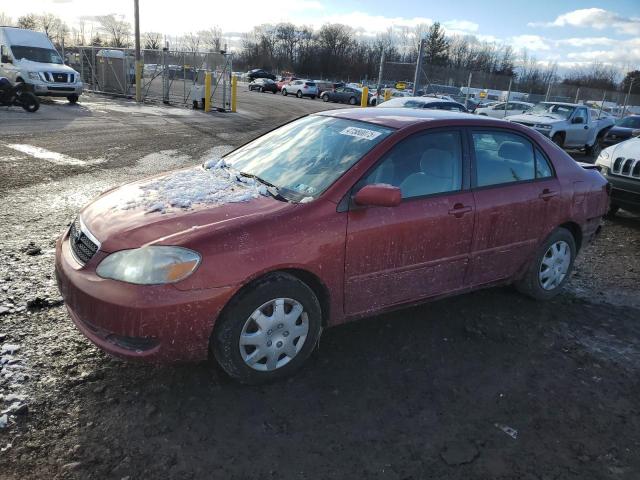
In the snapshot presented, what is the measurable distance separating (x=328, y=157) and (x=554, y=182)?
6.90ft

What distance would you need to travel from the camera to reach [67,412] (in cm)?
272

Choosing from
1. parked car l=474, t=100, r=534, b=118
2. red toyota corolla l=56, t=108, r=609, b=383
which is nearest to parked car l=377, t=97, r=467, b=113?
parked car l=474, t=100, r=534, b=118

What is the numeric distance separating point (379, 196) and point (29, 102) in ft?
54.2

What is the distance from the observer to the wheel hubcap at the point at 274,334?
Answer: 2945 mm

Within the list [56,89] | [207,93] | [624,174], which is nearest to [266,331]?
[624,174]

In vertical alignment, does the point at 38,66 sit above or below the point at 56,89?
above

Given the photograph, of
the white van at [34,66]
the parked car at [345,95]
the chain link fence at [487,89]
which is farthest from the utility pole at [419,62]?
the parked car at [345,95]

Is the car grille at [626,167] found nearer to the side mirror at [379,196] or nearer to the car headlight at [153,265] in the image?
the side mirror at [379,196]

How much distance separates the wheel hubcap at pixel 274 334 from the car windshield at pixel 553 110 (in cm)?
1484

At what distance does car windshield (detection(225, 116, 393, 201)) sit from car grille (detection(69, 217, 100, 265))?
119 cm

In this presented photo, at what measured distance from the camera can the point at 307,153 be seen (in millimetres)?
3725

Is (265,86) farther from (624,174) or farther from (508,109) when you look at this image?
(624,174)

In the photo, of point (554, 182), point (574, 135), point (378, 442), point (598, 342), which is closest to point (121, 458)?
point (378, 442)

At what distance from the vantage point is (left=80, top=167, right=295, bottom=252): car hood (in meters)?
2.86
